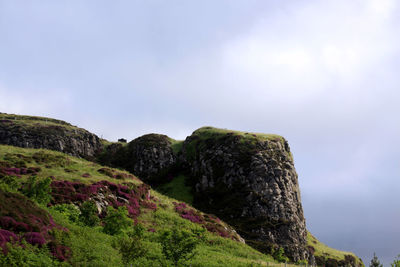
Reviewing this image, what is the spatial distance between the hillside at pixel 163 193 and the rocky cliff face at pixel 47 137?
0.46 meters

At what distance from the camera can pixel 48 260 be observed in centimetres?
2406

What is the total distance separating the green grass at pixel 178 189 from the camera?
364 ft

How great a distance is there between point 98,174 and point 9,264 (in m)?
43.8

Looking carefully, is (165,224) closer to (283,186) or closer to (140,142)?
(283,186)

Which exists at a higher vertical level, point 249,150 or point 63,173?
point 249,150

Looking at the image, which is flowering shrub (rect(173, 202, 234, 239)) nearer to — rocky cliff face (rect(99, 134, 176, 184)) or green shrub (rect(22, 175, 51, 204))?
green shrub (rect(22, 175, 51, 204))

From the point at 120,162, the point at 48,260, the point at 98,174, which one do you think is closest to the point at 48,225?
the point at 48,260

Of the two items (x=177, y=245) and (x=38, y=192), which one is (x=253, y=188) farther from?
(x=38, y=192)

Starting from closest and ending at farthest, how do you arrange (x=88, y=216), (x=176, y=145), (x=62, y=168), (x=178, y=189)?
(x=88, y=216) → (x=62, y=168) → (x=178, y=189) → (x=176, y=145)

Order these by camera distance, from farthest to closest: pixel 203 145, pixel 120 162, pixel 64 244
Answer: pixel 120 162 < pixel 203 145 < pixel 64 244

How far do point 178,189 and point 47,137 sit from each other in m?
64.6

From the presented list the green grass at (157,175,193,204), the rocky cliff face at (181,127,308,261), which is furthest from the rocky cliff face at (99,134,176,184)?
the rocky cliff face at (181,127,308,261)

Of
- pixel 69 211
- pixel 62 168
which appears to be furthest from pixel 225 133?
pixel 69 211

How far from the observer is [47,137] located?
12275 cm
